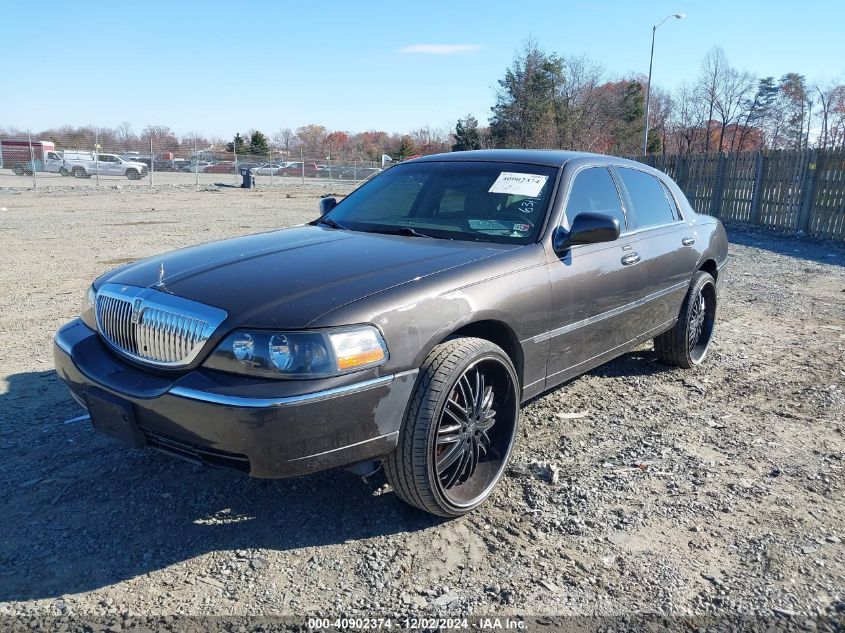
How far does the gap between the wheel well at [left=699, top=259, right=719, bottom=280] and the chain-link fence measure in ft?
98.5

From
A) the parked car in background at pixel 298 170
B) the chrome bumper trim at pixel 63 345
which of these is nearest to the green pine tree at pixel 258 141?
the parked car in background at pixel 298 170

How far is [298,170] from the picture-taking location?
1768 inches

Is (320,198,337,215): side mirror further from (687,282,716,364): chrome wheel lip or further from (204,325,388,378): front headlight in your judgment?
(687,282,716,364): chrome wheel lip

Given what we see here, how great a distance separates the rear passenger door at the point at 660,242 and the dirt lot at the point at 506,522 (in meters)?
0.68

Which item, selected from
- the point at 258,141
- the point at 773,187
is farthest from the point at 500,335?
the point at 258,141

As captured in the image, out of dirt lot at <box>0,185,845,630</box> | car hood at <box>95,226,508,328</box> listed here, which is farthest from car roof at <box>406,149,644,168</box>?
dirt lot at <box>0,185,845,630</box>

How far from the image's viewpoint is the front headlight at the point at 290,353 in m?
2.41

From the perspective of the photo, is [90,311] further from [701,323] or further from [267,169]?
[267,169]

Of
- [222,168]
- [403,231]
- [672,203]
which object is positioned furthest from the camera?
[222,168]

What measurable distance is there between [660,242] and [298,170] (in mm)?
42773

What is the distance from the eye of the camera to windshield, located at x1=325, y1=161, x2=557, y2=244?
11.8 ft

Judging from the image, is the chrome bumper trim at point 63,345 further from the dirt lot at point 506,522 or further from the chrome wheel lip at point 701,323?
the chrome wheel lip at point 701,323

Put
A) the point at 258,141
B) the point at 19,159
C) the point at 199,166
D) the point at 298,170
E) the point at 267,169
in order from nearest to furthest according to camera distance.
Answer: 1. the point at 19,159
2. the point at 199,166
3. the point at 267,169
4. the point at 298,170
5. the point at 258,141

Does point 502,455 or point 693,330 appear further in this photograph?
point 693,330
